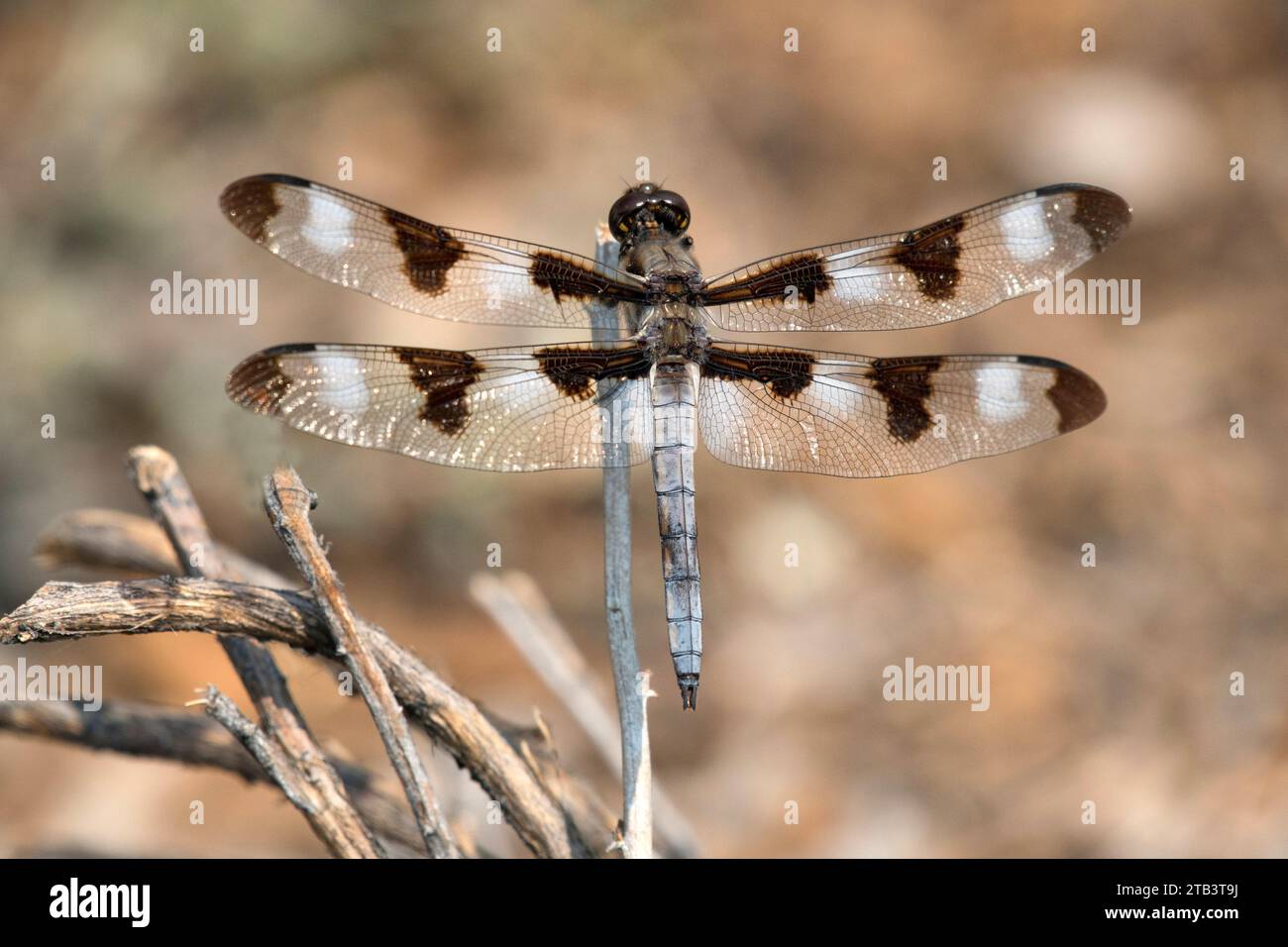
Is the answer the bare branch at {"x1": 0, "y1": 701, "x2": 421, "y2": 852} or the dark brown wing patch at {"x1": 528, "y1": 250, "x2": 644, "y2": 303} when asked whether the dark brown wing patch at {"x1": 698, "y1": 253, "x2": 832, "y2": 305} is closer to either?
the dark brown wing patch at {"x1": 528, "y1": 250, "x2": 644, "y2": 303}

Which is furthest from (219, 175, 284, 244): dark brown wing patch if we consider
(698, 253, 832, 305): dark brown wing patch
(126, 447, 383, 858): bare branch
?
(698, 253, 832, 305): dark brown wing patch

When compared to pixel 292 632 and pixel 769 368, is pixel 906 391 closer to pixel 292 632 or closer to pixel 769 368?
pixel 769 368

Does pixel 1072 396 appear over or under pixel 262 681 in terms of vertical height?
over

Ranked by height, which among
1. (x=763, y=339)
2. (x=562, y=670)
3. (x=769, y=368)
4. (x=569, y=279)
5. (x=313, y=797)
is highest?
(x=763, y=339)

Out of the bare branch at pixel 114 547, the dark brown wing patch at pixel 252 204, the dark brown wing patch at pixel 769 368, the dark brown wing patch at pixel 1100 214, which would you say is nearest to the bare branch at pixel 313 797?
the bare branch at pixel 114 547

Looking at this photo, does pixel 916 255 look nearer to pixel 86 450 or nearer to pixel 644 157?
pixel 644 157

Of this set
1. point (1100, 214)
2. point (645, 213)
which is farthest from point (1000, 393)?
point (645, 213)

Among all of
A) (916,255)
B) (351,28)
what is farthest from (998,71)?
(916,255)
